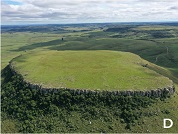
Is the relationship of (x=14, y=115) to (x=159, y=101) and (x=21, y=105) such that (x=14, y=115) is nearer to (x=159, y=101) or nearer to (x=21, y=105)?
(x=21, y=105)

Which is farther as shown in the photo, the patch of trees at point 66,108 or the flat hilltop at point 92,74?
the flat hilltop at point 92,74

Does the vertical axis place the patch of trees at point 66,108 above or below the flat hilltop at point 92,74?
below

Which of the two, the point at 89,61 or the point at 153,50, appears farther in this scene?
the point at 153,50

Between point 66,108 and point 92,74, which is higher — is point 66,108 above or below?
below

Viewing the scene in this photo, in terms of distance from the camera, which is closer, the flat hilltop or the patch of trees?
the patch of trees

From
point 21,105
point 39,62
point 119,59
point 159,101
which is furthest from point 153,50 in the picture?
point 21,105
